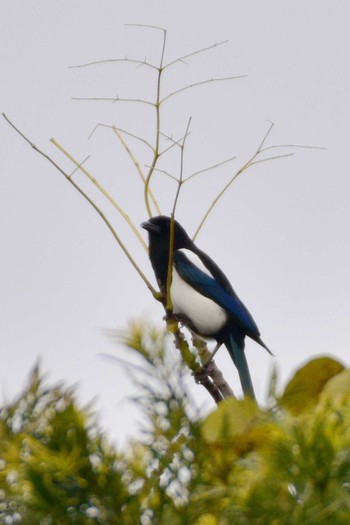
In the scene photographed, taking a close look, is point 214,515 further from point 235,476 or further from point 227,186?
point 227,186

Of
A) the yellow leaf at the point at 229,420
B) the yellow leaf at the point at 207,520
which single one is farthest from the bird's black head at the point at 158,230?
the yellow leaf at the point at 207,520

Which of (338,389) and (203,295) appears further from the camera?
(203,295)

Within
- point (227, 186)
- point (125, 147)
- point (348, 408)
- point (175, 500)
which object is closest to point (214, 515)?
point (175, 500)

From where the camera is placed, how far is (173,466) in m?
0.78

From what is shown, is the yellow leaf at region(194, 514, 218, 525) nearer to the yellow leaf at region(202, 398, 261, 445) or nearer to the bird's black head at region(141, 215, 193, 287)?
the yellow leaf at region(202, 398, 261, 445)

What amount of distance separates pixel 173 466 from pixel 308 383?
0.81 feet

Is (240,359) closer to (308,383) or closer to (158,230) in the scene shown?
(158,230)

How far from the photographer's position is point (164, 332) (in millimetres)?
913

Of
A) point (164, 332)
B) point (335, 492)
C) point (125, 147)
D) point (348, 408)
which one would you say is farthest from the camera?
point (125, 147)

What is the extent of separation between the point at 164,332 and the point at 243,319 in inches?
213

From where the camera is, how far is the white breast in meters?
6.28

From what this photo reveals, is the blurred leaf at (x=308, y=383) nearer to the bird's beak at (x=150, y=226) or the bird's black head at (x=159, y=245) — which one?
the bird's black head at (x=159, y=245)

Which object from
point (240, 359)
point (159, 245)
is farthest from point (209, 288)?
point (240, 359)

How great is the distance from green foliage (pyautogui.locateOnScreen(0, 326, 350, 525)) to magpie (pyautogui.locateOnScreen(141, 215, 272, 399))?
16.4ft
